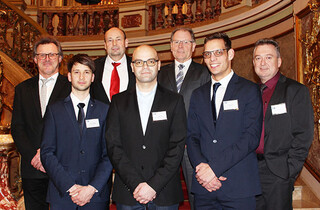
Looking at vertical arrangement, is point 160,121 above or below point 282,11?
below

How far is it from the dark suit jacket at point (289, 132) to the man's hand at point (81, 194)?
117 centimetres

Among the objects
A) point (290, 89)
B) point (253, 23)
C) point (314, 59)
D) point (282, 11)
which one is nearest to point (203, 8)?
point (253, 23)

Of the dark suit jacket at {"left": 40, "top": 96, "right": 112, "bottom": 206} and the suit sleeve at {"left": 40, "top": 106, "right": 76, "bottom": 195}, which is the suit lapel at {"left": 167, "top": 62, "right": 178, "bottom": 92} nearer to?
the dark suit jacket at {"left": 40, "top": 96, "right": 112, "bottom": 206}

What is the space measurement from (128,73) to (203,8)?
4.22m

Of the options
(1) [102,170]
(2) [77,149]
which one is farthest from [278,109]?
(2) [77,149]

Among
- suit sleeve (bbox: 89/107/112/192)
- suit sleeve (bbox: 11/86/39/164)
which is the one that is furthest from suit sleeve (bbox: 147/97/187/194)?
suit sleeve (bbox: 11/86/39/164)

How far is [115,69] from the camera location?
10.1ft

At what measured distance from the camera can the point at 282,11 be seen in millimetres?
4633

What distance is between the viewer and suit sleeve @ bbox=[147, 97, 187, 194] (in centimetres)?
207

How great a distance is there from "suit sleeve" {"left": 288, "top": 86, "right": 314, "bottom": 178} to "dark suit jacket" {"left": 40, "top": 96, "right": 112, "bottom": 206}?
122cm

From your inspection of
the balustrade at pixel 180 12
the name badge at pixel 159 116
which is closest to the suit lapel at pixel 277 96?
the name badge at pixel 159 116

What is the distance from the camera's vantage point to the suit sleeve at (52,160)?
216 cm

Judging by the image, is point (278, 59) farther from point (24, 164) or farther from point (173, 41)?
point (24, 164)

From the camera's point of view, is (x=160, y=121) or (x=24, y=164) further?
(x=24, y=164)
